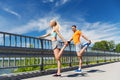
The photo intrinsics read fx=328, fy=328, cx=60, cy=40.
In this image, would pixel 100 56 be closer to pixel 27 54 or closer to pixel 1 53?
pixel 27 54

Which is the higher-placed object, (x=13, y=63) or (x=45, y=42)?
(x=45, y=42)

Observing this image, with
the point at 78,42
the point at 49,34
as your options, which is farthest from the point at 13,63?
the point at 78,42

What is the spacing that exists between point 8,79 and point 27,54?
238cm

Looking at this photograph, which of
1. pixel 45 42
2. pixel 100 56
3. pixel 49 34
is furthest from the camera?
pixel 100 56

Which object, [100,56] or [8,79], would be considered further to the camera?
[100,56]

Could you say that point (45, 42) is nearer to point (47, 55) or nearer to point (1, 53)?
point (47, 55)

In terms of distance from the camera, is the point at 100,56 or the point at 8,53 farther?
the point at 100,56

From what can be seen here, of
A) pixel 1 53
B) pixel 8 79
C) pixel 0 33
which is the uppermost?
pixel 0 33

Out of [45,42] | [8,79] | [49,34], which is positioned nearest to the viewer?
[8,79]

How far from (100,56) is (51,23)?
1981cm

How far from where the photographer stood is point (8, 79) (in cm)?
1067

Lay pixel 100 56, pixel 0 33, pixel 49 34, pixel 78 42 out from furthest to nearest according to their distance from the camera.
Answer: pixel 100 56, pixel 78 42, pixel 49 34, pixel 0 33

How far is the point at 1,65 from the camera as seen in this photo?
1085cm

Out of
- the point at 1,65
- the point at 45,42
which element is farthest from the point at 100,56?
the point at 1,65
